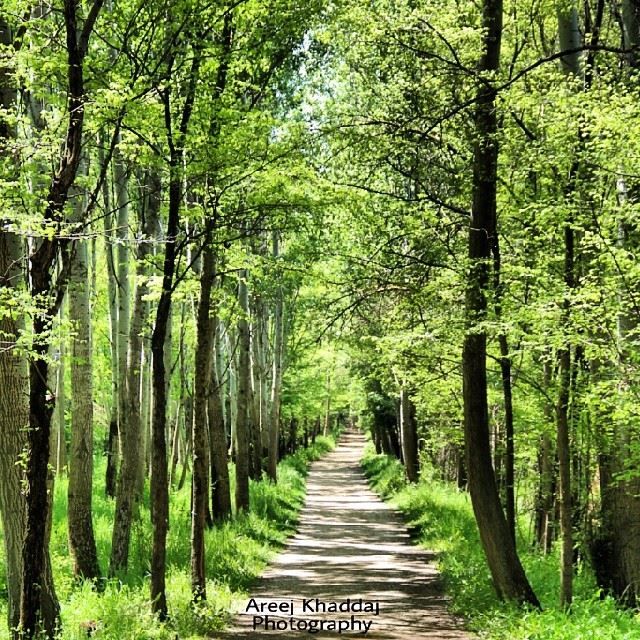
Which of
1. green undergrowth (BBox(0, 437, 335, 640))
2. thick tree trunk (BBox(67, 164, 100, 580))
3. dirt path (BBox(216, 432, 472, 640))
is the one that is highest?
thick tree trunk (BBox(67, 164, 100, 580))

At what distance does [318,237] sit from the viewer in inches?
462

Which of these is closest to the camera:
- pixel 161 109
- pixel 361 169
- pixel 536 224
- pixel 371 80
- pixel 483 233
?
pixel 161 109

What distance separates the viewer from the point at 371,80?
37.6 ft

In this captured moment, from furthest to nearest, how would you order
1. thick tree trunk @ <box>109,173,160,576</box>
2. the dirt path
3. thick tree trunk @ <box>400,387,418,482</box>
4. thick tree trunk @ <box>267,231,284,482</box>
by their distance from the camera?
1. thick tree trunk @ <box>400,387,418,482</box>
2. thick tree trunk @ <box>267,231,284,482</box>
3. thick tree trunk @ <box>109,173,160,576</box>
4. the dirt path

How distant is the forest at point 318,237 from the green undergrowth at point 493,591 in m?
0.09

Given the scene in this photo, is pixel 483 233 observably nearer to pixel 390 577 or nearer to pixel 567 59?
pixel 567 59

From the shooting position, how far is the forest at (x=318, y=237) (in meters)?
6.25

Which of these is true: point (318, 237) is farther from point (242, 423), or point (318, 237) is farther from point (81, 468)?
point (242, 423)

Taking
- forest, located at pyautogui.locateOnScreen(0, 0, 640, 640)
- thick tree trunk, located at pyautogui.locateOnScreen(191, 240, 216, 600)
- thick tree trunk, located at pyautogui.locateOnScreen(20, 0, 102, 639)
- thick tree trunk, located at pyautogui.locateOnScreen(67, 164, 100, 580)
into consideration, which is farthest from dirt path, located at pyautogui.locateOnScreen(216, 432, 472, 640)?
thick tree trunk, located at pyautogui.locateOnScreen(20, 0, 102, 639)

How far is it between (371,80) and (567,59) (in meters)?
2.94

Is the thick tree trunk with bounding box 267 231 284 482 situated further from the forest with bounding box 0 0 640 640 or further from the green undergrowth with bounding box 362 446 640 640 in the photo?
the forest with bounding box 0 0 640 640

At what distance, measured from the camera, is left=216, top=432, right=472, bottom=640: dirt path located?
28.7 ft

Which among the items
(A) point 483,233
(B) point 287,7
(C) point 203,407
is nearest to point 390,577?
(C) point 203,407

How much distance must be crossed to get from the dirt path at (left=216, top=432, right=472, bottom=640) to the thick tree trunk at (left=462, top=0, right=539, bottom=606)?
963 millimetres
